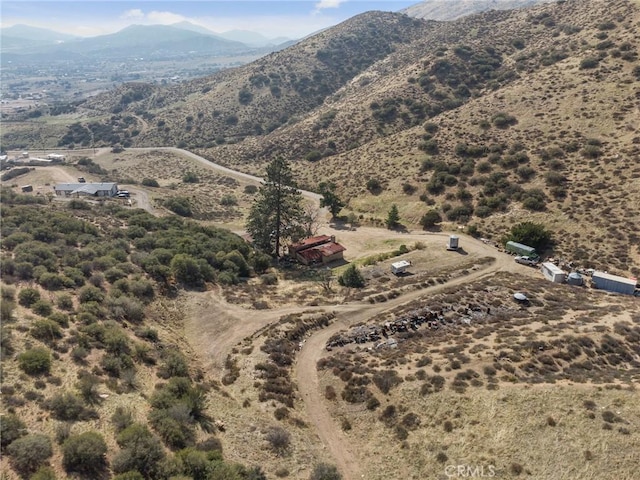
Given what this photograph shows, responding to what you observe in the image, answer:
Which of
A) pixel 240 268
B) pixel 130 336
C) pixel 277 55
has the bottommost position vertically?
pixel 240 268

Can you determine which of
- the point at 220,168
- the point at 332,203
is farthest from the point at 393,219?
the point at 220,168

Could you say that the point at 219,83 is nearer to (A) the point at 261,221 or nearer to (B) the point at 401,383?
(A) the point at 261,221

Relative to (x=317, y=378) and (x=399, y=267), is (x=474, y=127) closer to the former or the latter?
(x=399, y=267)

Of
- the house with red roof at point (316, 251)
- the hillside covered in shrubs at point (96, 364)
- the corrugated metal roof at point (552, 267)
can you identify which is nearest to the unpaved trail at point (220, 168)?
the house with red roof at point (316, 251)

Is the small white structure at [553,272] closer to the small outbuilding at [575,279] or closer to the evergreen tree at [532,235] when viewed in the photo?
the small outbuilding at [575,279]

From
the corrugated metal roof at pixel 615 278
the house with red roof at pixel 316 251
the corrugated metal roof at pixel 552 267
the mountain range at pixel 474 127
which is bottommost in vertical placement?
the house with red roof at pixel 316 251

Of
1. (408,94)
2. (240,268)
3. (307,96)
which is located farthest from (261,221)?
(307,96)
